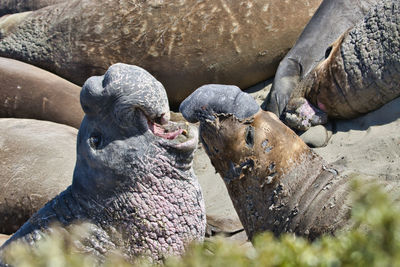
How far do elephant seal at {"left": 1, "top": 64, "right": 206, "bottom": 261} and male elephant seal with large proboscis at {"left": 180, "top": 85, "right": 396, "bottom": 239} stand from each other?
16 centimetres

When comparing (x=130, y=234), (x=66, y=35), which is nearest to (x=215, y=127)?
(x=130, y=234)

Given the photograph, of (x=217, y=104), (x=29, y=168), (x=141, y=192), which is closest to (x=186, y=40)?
(x=29, y=168)

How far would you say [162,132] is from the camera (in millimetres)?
2848

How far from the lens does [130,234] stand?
280cm

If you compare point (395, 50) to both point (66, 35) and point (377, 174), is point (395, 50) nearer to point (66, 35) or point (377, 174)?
point (377, 174)

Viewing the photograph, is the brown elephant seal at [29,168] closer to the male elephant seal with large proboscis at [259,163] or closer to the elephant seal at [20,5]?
the male elephant seal with large proboscis at [259,163]

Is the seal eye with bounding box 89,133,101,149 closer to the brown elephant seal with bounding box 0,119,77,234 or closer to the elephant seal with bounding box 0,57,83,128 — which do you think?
the brown elephant seal with bounding box 0,119,77,234

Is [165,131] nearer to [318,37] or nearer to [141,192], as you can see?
[141,192]

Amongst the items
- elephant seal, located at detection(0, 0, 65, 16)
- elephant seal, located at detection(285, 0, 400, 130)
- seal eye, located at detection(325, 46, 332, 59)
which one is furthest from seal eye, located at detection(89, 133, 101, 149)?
elephant seal, located at detection(0, 0, 65, 16)

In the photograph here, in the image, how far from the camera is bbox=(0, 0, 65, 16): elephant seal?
7.91m

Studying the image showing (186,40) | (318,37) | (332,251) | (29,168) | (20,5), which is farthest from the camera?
(20,5)

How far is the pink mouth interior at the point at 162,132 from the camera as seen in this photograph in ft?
9.30

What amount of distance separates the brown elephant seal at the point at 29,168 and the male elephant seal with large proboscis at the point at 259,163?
164cm

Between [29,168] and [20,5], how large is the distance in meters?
4.19
